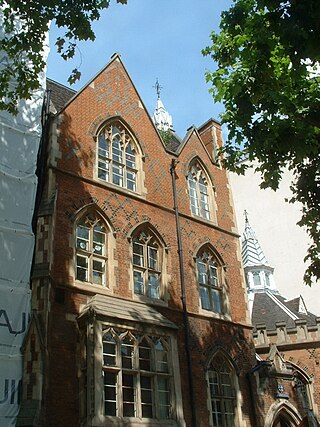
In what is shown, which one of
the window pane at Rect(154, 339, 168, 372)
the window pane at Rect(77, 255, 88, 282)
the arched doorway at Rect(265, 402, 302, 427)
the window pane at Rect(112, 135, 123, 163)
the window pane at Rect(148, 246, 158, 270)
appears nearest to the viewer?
the window pane at Rect(154, 339, 168, 372)

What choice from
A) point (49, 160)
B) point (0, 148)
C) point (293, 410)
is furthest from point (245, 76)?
point (293, 410)

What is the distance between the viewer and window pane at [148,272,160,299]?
1634 cm

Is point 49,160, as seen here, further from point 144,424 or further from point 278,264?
point 278,264

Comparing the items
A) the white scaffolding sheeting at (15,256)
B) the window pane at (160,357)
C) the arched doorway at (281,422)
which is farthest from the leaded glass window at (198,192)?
the arched doorway at (281,422)

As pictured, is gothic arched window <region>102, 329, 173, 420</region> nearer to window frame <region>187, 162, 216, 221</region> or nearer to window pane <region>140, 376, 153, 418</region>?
window pane <region>140, 376, 153, 418</region>

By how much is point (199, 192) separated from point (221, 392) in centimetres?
738

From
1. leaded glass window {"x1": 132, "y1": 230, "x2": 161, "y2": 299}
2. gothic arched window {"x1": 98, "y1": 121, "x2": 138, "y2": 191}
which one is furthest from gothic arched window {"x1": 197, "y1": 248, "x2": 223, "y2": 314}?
gothic arched window {"x1": 98, "y1": 121, "x2": 138, "y2": 191}

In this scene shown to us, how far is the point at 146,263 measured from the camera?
16.5 m

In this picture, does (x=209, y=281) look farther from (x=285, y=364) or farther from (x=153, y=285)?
(x=285, y=364)

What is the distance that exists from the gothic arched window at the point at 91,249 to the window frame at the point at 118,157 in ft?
5.45

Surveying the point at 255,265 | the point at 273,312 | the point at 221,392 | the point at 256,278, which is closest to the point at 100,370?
the point at 221,392

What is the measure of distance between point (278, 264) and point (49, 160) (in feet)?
94.1

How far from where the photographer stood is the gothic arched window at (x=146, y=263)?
16178mm

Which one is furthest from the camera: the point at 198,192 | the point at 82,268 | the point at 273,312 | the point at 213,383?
the point at 273,312
